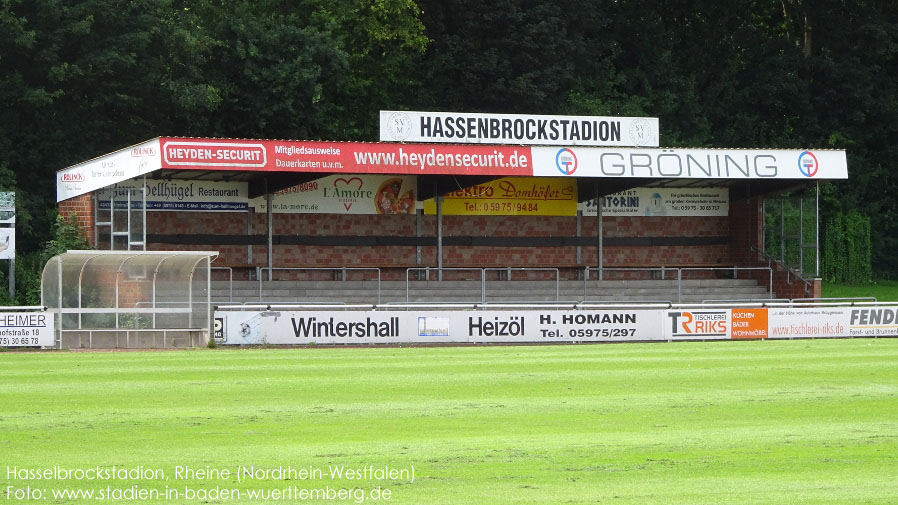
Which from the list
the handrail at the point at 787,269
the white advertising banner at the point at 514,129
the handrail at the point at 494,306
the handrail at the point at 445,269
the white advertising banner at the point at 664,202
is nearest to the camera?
the handrail at the point at 494,306

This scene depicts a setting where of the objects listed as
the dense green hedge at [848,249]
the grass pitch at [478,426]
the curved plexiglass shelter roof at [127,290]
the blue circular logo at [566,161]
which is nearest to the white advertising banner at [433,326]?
the curved plexiglass shelter roof at [127,290]

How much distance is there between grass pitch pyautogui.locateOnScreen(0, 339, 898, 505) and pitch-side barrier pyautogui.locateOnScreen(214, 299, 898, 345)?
16.7 ft

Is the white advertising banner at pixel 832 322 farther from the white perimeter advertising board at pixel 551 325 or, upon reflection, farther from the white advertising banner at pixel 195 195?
the white advertising banner at pixel 195 195

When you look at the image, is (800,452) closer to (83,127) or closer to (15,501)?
(15,501)

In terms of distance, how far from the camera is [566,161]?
33.6 meters

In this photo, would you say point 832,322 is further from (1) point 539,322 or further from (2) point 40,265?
(2) point 40,265

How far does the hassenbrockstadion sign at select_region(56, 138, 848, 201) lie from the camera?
101ft

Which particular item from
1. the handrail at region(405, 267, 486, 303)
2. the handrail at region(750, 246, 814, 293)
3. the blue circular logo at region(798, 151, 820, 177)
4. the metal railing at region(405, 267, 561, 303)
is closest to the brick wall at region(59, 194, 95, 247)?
the handrail at region(405, 267, 486, 303)

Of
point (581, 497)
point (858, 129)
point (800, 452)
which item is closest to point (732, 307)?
point (800, 452)

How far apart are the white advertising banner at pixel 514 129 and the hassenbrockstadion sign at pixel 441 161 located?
0.94 m

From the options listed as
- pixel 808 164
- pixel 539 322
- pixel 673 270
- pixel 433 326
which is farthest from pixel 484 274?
pixel 808 164

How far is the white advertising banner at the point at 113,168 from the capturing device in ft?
98.6

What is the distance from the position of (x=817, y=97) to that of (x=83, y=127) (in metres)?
29.0

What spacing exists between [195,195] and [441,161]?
7.37 meters
